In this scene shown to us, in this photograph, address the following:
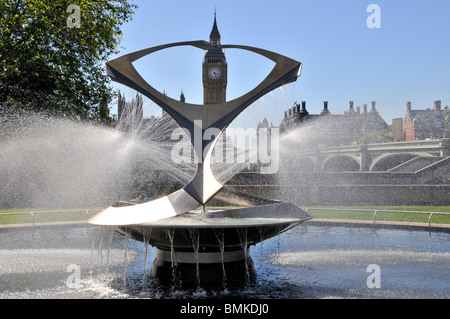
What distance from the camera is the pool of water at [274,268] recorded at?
23.3 feet

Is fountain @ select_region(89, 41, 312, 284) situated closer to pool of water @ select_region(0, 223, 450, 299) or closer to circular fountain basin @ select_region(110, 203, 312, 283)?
circular fountain basin @ select_region(110, 203, 312, 283)

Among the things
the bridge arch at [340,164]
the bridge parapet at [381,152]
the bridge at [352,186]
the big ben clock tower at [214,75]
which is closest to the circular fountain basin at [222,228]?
the bridge at [352,186]

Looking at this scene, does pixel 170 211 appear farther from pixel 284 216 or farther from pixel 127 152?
pixel 127 152

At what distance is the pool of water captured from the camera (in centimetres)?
709

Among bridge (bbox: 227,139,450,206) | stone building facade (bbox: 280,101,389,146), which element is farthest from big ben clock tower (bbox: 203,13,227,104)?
bridge (bbox: 227,139,450,206)

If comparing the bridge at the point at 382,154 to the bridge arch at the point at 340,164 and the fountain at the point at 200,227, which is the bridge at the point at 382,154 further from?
the fountain at the point at 200,227

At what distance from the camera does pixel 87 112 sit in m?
20.5

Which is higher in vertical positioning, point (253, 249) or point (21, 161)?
point (21, 161)

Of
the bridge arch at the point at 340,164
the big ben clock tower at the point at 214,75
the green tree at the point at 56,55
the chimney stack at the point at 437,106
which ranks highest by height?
the big ben clock tower at the point at 214,75

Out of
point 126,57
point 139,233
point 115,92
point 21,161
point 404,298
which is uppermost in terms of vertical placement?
point 115,92

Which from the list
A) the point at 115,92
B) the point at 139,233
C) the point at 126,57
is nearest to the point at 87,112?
the point at 115,92

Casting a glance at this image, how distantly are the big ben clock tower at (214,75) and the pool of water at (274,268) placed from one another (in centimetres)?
10985

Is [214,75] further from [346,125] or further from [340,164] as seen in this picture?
[340,164]
